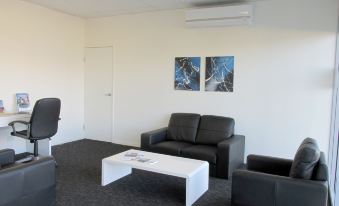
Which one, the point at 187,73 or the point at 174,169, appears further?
the point at 187,73

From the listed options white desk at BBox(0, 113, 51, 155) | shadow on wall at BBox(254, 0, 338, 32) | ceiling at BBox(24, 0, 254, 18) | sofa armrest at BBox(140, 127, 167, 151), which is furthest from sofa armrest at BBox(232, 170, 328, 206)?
white desk at BBox(0, 113, 51, 155)

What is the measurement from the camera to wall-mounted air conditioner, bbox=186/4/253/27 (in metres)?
4.61

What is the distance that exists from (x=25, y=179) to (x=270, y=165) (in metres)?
2.56

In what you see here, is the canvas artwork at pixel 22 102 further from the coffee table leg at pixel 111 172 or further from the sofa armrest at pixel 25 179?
the sofa armrest at pixel 25 179

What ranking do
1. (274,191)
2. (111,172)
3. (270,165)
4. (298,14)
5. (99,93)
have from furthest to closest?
(99,93)
(298,14)
(111,172)
(270,165)
(274,191)

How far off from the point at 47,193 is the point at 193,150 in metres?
2.12

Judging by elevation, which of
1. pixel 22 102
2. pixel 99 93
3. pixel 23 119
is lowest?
pixel 23 119

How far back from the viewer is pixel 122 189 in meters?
3.74

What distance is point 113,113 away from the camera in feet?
20.5

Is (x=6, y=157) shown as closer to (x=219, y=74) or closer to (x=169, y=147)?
(x=169, y=147)

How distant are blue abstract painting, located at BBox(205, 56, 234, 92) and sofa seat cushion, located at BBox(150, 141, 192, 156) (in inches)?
43.9

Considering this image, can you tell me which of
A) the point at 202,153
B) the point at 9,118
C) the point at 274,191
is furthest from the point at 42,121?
the point at 274,191

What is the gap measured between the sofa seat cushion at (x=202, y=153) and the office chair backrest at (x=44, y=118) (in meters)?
2.00

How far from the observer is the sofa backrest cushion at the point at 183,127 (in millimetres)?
4934
